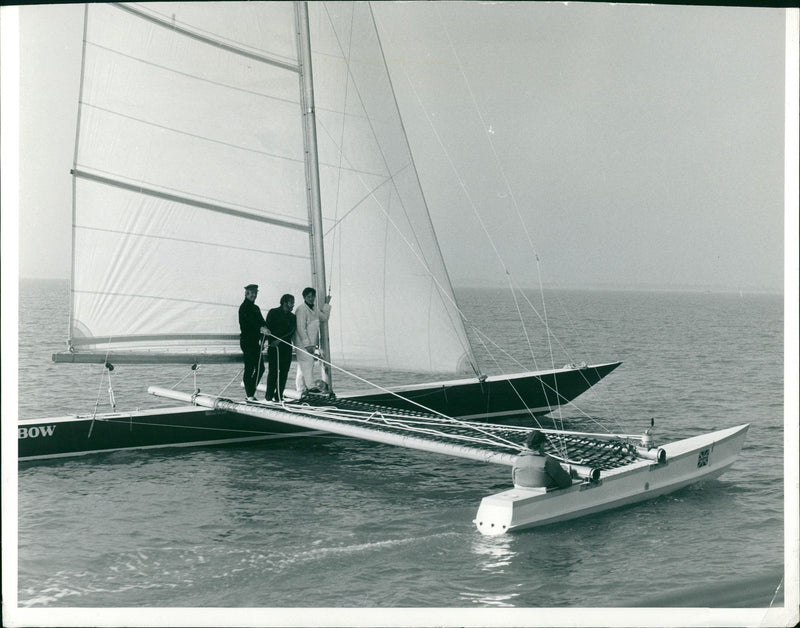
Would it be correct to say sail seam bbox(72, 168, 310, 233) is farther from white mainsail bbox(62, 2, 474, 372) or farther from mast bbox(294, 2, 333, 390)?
mast bbox(294, 2, 333, 390)

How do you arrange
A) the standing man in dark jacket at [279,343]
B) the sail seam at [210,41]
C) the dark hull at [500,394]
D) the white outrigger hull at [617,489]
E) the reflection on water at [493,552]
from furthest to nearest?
the dark hull at [500,394] < the standing man in dark jacket at [279,343] < the sail seam at [210,41] < the white outrigger hull at [617,489] < the reflection on water at [493,552]

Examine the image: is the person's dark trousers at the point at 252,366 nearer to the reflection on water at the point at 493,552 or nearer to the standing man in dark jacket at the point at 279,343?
the standing man in dark jacket at the point at 279,343

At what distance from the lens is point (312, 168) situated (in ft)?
38.4

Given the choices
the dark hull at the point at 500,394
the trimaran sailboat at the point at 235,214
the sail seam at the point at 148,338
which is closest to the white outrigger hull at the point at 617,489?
the trimaran sailboat at the point at 235,214

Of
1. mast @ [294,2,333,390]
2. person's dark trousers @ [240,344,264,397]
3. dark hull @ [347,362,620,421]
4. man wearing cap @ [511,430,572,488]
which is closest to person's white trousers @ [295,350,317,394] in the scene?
mast @ [294,2,333,390]

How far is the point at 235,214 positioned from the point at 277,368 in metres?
2.02

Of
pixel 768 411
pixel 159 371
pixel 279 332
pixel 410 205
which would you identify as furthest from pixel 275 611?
pixel 159 371

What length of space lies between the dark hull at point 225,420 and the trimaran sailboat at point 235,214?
28 millimetres

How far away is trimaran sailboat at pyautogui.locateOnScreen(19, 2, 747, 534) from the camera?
11219mm

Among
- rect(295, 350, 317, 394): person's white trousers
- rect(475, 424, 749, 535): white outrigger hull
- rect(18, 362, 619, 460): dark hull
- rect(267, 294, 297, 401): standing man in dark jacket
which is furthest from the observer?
rect(295, 350, 317, 394): person's white trousers

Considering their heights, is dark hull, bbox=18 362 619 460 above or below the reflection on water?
above

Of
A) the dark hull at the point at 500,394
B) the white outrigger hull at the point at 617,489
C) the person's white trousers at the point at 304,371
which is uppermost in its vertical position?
the person's white trousers at the point at 304,371

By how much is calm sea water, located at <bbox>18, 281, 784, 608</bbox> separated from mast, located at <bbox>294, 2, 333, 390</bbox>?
196cm

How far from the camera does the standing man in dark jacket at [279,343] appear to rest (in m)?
11.4
